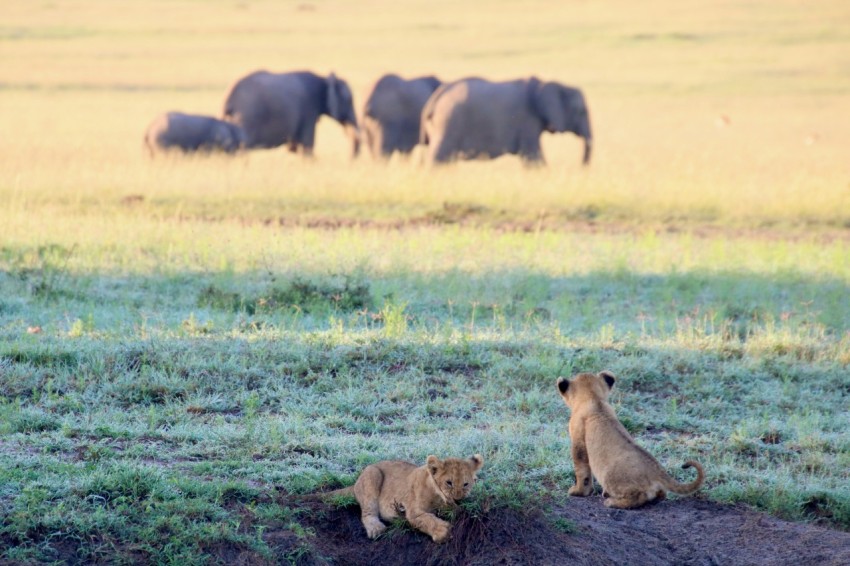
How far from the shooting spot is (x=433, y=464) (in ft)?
16.4

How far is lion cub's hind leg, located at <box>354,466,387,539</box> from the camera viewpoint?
16.9 ft

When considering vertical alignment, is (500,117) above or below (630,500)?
above

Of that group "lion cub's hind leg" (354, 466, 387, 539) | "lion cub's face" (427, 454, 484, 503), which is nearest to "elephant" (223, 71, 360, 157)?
"lion cub's hind leg" (354, 466, 387, 539)

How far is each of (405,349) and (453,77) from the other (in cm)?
3614

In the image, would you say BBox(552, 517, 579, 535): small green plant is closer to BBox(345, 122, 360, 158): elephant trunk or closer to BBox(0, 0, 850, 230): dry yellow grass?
BBox(0, 0, 850, 230): dry yellow grass

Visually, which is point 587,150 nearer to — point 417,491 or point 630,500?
point 630,500

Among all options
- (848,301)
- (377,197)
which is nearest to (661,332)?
(848,301)

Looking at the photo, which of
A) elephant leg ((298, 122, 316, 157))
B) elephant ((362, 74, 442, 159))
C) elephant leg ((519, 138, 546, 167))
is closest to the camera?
elephant leg ((519, 138, 546, 167))

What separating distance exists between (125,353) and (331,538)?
2763 mm

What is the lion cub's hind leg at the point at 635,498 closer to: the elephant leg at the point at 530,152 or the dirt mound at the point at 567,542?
the dirt mound at the point at 567,542

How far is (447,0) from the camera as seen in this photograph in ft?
238

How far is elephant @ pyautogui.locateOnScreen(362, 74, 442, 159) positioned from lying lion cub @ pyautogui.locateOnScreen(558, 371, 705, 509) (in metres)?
18.1

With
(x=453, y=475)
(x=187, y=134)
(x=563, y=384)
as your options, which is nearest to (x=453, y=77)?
(x=187, y=134)

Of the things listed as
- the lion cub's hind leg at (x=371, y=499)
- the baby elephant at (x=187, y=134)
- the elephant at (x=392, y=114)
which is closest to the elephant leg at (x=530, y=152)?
the elephant at (x=392, y=114)
